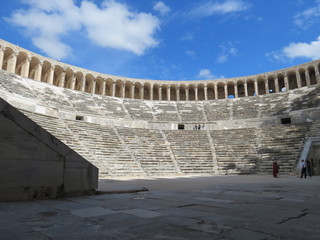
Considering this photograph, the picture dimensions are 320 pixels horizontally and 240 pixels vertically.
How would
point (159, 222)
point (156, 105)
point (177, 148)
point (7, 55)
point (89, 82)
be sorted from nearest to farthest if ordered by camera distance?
point (159, 222) → point (177, 148) → point (7, 55) → point (156, 105) → point (89, 82)

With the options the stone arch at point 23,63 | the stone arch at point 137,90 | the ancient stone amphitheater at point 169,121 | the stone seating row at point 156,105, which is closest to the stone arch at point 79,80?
the ancient stone amphitheater at point 169,121

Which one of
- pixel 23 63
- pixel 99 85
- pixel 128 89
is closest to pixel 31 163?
pixel 23 63

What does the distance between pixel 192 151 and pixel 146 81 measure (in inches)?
879

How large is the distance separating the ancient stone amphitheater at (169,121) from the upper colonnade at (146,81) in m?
0.16

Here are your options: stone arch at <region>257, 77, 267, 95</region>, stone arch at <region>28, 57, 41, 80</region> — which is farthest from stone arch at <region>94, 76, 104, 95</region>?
stone arch at <region>257, 77, 267, 95</region>

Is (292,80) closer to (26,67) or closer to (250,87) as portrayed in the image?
(250,87)

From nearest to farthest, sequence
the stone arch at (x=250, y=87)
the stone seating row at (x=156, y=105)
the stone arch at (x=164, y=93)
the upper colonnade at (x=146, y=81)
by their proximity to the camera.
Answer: the stone seating row at (x=156, y=105), the upper colonnade at (x=146, y=81), the stone arch at (x=250, y=87), the stone arch at (x=164, y=93)

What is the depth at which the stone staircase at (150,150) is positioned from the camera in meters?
17.7

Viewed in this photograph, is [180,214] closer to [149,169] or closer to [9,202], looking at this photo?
[9,202]

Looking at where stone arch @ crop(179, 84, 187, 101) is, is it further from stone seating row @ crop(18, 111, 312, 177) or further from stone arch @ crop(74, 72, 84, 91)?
stone seating row @ crop(18, 111, 312, 177)

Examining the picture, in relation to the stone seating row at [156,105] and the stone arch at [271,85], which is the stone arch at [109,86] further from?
the stone arch at [271,85]

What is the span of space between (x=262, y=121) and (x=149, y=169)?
16.1 m

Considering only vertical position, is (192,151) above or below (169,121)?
below

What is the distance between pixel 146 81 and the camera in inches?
1598
